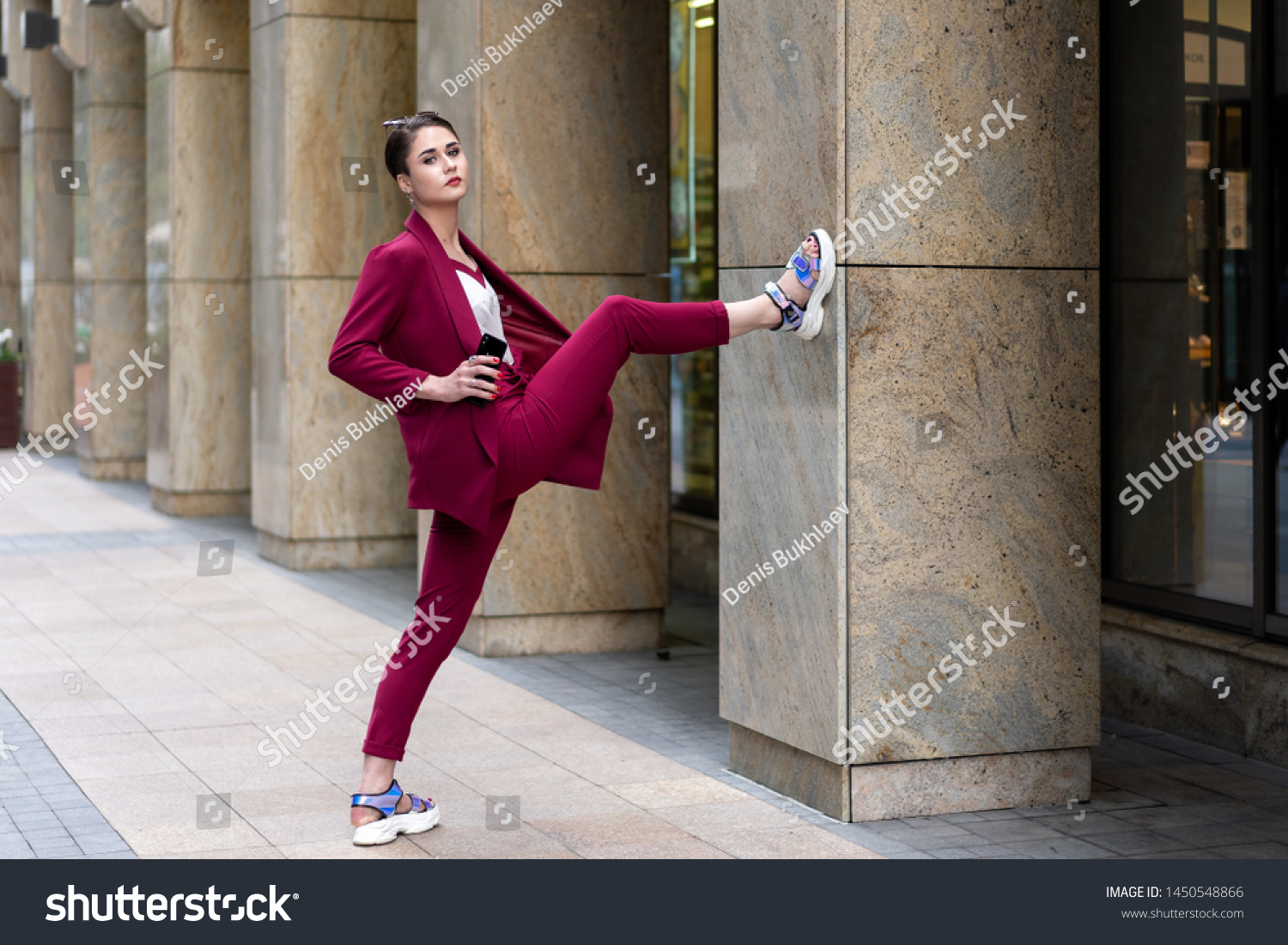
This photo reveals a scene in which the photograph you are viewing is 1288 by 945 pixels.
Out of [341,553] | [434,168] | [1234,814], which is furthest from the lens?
[341,553]

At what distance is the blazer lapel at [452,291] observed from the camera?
5230 mm

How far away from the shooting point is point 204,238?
15016 millimetres

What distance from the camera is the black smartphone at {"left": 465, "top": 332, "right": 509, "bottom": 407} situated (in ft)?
16.7

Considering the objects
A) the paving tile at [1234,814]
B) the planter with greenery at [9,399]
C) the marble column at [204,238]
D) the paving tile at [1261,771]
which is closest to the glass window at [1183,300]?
the paving tile at [1261,771]

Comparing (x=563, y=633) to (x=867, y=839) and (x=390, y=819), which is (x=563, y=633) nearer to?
(x=390, y=819)

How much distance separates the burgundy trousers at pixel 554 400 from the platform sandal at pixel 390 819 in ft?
0.52

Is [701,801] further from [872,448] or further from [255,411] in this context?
[255,411]

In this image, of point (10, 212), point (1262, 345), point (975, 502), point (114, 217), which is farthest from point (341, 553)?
point (10, 212)

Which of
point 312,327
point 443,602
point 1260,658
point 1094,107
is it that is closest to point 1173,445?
point 1260,658

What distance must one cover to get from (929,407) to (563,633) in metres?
3.75

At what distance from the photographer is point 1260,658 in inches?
259

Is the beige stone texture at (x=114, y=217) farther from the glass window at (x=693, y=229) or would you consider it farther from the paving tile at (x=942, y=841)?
the paving tile at (x=942, y=841)

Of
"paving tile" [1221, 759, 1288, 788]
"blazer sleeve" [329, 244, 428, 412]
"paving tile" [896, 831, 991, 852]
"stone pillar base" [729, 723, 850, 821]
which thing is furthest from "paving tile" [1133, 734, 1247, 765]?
"blazer sleeve" [329, 244, 428, 412]

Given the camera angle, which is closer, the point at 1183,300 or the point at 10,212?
the point at 1183,300
